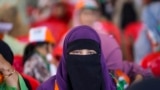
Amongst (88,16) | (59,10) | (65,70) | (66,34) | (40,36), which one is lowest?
(59,10)

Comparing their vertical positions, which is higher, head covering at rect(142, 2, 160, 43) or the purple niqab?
the purple niqab

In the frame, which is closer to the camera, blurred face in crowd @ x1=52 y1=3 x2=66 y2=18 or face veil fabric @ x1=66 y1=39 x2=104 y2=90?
face veil fabric @ x1=66 y1=39 x2=104 y2=90

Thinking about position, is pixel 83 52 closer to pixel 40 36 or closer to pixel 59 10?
pixel 40 36

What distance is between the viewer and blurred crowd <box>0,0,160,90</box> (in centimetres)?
615

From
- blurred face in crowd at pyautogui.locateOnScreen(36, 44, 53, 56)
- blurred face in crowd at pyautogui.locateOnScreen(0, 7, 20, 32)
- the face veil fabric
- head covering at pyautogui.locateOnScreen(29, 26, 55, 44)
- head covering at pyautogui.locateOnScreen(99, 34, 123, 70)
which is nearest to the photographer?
the face veil fabric

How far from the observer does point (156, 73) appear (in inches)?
252

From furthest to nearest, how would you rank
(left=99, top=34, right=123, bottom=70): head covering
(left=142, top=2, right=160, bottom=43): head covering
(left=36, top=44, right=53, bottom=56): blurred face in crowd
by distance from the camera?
1. (left=142, top=2, right=160, bottom=43): head covering
2. (left=36, top=44, right=53, bottom=56): blurred face in crowd
3. (left=99, top=34, right=123, bottom=70): head covering

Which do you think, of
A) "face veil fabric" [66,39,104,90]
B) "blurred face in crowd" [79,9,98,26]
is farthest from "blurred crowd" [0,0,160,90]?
"face veil fabric" [66,39,104,90]

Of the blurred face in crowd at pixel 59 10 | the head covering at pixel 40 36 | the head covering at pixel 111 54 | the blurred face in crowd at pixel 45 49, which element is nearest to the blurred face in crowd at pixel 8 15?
the head covering at pixel 40 36

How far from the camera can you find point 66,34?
6.17 m

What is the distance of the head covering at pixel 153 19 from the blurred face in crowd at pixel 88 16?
65 centimetres

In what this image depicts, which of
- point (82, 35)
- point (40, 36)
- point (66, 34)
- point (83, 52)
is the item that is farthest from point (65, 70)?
point (40, 36)

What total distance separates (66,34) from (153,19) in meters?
2.68

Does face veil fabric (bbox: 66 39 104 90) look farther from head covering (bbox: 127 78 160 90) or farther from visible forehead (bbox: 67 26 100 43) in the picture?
head covering (bbox: 127 78 160 90)
